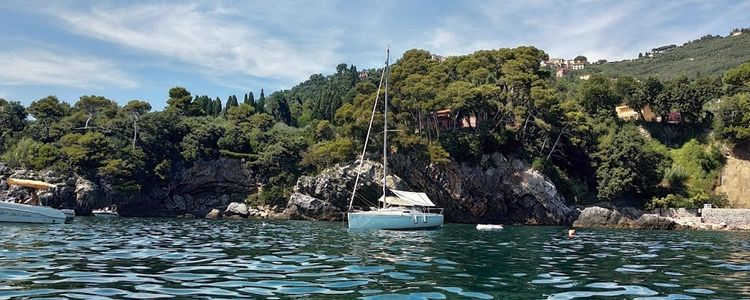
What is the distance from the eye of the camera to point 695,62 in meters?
139

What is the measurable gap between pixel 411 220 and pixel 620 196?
36823 mm

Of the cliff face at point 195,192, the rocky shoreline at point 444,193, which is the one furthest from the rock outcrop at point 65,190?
the cliff face at point 195,192

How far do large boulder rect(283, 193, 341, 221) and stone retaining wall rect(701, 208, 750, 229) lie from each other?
127 ft

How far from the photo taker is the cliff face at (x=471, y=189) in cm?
6103

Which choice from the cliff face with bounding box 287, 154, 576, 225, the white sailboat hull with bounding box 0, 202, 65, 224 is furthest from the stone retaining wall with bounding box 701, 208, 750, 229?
the white sailboat hull with bounding box 0, 202, 65, 224

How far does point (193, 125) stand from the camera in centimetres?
7588

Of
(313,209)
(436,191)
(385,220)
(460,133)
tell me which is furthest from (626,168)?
(385,220)

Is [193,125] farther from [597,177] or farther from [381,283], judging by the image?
[381,283]

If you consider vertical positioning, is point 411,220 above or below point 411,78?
below

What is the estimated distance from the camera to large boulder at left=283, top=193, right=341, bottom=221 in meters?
61.5

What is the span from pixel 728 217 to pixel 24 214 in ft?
203

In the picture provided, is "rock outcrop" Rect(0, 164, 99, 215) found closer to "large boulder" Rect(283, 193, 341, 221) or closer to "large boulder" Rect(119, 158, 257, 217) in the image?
"large boulder" Rect(119, 158, 257, 217)

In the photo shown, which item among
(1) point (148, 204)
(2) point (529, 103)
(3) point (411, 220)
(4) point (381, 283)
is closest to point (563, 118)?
(2) point (529, 103)

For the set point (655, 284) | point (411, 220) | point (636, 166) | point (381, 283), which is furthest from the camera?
point (636, 166)
